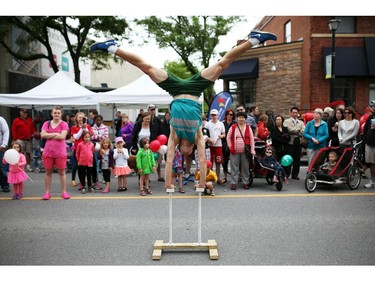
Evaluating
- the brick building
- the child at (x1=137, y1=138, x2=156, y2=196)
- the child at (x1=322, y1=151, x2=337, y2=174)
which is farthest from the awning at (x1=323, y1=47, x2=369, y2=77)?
the child at (x1=137, y1=138, x2=156, y2=196)

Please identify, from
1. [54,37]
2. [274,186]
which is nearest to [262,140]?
[274,186]

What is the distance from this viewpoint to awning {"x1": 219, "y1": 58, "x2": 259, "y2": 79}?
15993 millimetres

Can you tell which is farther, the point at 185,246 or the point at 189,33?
the point at 189,33

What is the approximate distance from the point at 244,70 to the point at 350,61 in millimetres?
4561

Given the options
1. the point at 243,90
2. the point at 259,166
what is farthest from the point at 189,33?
the point at 259,166

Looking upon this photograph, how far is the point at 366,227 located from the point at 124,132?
Answer: 6.17m

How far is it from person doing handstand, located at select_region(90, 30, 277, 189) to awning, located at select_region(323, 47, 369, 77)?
1174 centimetres

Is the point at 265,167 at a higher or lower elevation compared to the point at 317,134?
lower

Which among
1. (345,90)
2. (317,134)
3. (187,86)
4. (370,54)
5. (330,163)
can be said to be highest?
(370,54)

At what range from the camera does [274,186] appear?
7.84 meters

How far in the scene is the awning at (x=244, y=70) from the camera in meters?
16.0

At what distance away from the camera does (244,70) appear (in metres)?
16.2

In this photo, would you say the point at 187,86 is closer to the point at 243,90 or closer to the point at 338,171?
the point at 338,171

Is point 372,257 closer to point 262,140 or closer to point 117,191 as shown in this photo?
point 262,140
